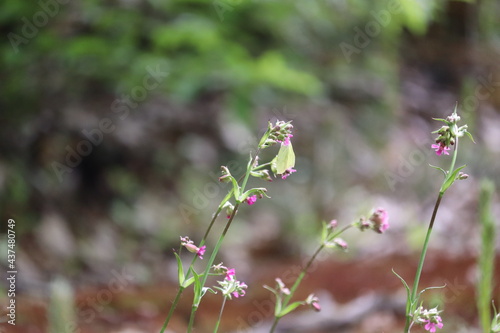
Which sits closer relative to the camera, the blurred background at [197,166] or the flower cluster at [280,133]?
the flower cluster at [280,133]

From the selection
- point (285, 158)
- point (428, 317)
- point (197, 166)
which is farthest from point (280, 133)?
point (197, 166)

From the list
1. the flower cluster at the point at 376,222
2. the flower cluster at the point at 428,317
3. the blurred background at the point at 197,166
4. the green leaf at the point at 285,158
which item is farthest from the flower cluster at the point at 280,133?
the blurred background at the point at 197,166

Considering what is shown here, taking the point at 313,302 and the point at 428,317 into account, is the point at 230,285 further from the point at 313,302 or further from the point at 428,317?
the point at 428,317

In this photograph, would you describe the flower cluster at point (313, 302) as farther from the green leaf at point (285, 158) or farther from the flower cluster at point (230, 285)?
the green leaf at point (285, 158)

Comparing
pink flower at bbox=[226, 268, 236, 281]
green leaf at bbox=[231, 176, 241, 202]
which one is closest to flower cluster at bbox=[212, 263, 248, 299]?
pink flower at bbox=[226, 268, 236, 281]

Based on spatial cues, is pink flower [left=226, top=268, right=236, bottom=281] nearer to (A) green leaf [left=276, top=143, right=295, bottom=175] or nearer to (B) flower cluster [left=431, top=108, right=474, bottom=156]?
(A) green leaf [left=276, top=143, right=295, bottom=175]

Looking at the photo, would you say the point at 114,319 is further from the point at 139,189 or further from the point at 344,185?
the point at 344,185

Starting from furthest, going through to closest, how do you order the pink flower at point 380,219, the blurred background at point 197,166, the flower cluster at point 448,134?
the blurred background at point 197,166 → the pink flower at point 380,219 → the flower cluster at point 448,134
